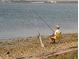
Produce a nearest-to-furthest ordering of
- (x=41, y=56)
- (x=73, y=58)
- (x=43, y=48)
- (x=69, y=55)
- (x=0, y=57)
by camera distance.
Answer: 1. (x=73, y=58)
2. (x=69, y=55)
3. (x=41, y=56)
4. (x=0, y=57)
5. (x=43, y=48)

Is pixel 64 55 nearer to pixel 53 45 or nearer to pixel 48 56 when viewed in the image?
pixel 48 56

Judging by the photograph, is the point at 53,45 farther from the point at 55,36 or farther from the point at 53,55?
the point at 53,55

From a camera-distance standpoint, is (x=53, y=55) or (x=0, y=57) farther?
(x=0, y=57)

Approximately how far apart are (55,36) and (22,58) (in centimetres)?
379

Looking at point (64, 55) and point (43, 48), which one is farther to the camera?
point (43, 48)

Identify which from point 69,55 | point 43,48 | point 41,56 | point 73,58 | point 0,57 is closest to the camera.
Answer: point 73,58

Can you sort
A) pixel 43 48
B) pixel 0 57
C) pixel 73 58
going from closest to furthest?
pixel 73 58 < pixel 0 57 < pixel 43 48

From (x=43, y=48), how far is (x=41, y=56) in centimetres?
287

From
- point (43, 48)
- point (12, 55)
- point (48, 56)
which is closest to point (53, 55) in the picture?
point (48, 56)

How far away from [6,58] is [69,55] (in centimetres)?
230

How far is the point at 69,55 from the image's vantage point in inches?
436

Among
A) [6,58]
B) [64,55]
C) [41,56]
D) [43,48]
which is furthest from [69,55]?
[43,48]

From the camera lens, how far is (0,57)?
12.6 metres

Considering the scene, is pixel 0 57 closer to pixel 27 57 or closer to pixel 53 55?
pixel 27 57
